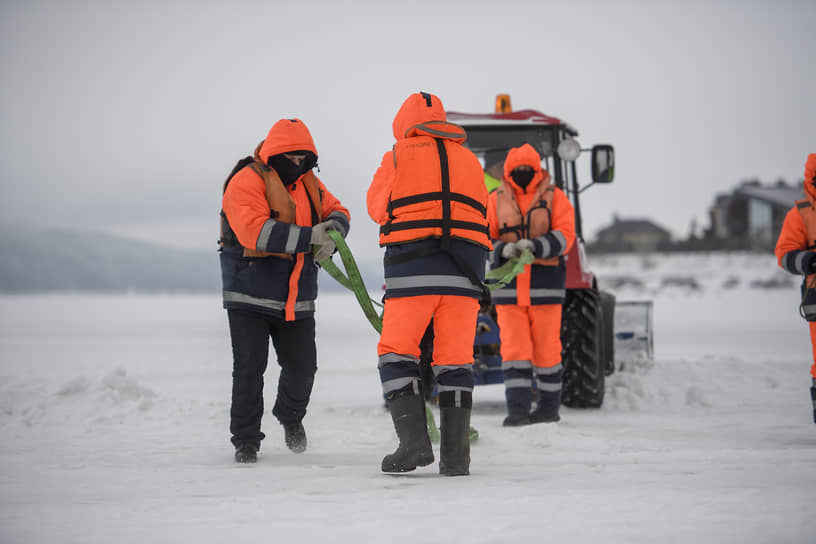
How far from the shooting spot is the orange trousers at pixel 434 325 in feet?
12.5

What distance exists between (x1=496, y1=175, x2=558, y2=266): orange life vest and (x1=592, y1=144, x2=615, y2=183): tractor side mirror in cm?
84

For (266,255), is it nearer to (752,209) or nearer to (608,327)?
(608,327)

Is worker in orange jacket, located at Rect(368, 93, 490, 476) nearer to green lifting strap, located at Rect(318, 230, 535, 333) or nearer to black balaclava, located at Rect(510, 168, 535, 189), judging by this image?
green lifting strap, located at Rect(318, 230, 535, 333)

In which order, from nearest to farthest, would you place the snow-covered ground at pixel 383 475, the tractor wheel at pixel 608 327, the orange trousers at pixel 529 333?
the snow-covered ground at pixel 383 475 < the orange trousers at pixel 529 333 < the tractor wheel at pixel 608 327

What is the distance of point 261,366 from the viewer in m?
4.45

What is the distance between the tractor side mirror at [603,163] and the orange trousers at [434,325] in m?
3.35

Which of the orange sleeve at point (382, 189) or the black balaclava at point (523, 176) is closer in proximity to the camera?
the orange sleeve at point (382, 189)

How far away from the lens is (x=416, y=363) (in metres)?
3.91

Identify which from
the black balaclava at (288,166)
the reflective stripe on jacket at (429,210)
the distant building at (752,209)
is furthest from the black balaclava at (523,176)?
the distant building at (752,209)

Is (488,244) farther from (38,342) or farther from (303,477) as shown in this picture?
(38,342)

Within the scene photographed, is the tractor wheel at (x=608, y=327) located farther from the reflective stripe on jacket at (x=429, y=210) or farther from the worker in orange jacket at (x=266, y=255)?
the reflective stripe on jacket at (x=429, y=210)

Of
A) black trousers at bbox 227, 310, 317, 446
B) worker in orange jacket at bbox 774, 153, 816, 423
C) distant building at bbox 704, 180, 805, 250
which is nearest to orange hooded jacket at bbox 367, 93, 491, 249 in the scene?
black trousers at bbox 227, 310, 317, 446

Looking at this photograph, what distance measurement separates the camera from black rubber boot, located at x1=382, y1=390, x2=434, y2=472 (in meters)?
3.71

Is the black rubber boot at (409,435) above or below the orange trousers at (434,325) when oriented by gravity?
below
